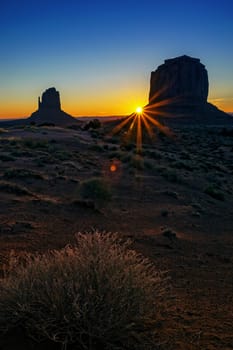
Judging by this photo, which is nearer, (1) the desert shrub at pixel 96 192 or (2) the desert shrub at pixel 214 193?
(1) the desert shrub at pixel 96 192

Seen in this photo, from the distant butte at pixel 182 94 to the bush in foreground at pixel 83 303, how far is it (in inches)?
5116

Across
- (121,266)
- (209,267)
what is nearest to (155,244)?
(209,267)

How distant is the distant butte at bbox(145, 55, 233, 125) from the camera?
5477 inches

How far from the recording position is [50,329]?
414cm

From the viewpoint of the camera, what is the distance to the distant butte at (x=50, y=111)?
5866 inches

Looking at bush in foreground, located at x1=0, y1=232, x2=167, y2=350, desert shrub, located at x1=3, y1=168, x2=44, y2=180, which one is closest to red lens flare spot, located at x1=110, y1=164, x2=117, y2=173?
desert shrub, located at x1=3, y1=168, x2=44, y2=180

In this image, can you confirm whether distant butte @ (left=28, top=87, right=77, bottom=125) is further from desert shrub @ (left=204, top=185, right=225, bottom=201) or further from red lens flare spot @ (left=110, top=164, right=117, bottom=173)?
desert shrub @ (left=204, top=185, right=225, bottom=201)

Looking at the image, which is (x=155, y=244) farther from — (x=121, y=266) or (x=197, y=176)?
(x=197, y=176)

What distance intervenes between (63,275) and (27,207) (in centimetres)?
765

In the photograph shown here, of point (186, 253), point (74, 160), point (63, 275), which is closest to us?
point (63, 275)

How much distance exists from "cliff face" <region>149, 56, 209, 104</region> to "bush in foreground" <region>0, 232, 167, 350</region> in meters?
154

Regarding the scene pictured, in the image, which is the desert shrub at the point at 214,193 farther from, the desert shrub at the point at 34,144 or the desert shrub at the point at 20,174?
the desert shrub at the point at 34,144

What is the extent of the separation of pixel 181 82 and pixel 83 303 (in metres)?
165

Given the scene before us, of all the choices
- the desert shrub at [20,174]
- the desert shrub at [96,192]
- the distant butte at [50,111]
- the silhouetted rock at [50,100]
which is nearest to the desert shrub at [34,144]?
the desert shrub at [20,174]
